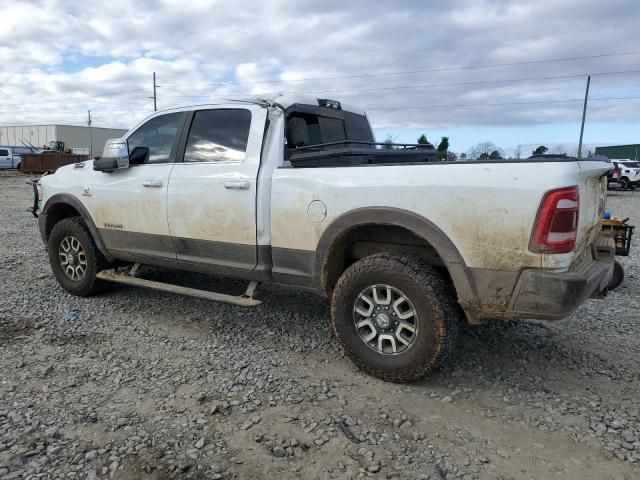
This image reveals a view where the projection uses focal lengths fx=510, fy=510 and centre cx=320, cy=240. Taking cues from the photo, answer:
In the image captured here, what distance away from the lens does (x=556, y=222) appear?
9.47 ft

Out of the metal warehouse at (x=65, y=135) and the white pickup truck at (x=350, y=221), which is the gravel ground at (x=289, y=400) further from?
the metal warehouse at (x=65, y=135)

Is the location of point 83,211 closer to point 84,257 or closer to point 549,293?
point 84,257

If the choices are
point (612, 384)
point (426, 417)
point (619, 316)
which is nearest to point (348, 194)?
point (426, 417)

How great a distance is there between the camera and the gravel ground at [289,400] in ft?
8.79

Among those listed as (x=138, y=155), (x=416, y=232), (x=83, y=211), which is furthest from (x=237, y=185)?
(x=83, y=211)

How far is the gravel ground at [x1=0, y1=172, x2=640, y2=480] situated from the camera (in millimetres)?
2678

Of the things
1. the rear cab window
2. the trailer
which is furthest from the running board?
the trailer

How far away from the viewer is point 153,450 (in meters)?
2.77

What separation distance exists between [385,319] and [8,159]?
44.6m

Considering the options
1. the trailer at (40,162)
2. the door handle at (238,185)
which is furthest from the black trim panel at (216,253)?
the trailer at (40,162)

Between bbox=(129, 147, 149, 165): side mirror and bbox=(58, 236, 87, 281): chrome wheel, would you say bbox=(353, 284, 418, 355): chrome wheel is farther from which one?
bbox=(58, 236, 87, 281): chrome wheel

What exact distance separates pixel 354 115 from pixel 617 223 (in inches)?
118

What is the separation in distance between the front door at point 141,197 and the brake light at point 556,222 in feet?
10.2

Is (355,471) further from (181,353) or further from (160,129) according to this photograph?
(160,129)
